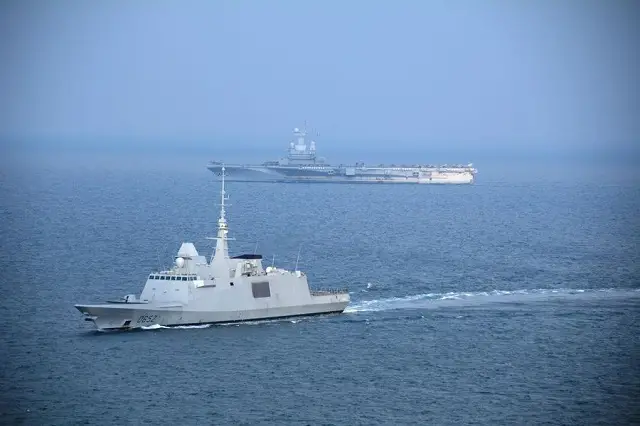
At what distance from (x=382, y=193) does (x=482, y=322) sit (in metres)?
98.3

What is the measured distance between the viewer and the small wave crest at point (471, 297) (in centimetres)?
6444

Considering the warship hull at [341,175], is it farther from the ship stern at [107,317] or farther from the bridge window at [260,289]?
the ship stern at [107,317]

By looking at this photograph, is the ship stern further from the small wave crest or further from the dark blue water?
the small wave crest

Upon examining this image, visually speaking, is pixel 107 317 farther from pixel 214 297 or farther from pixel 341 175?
pixel 341 175

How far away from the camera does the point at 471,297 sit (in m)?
67.0

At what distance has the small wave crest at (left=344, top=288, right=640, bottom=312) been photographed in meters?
64.4

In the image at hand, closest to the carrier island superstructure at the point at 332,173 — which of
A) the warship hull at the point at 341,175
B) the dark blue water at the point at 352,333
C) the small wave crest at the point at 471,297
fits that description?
the warship hull at the point at 341,175

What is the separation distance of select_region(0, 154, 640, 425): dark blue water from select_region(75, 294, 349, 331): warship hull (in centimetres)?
71

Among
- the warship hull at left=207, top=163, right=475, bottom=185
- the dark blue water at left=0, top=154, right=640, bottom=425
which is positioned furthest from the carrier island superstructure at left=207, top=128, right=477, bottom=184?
the dark blue water at left=0, top=154, right=640, bottom=425

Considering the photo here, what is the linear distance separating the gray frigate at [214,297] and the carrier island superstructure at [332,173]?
112383 mm

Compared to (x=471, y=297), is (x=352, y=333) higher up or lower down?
lower down

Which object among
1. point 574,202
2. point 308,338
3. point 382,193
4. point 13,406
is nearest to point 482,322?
point 308,338

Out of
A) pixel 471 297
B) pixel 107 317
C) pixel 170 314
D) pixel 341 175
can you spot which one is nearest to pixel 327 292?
pixel 471 297

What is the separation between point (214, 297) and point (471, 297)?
15605 millimetres
